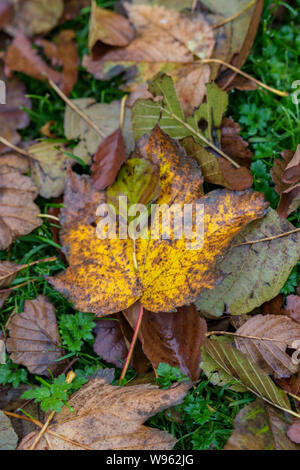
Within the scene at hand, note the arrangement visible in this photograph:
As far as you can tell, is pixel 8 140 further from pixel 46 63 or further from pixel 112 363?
pixel 112 363

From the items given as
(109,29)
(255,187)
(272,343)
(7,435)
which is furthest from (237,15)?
(7,435)

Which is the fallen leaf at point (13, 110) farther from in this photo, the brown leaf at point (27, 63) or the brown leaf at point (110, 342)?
the brown leaf at point (110, 342)

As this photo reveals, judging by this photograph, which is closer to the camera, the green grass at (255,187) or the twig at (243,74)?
the green grass at (255,187)

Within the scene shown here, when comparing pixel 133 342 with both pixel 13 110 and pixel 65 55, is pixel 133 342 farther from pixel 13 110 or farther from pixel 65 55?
pixel 65 55

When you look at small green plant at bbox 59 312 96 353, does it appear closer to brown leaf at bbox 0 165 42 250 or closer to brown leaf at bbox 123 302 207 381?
brown leaf at bbox 123 302 207 381

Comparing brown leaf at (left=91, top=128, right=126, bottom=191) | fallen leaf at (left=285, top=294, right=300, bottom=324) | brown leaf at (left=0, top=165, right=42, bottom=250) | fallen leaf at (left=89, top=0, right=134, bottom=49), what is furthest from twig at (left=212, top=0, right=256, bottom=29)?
fallen leaf at (left=285, top=294, right=300, bottom=324)

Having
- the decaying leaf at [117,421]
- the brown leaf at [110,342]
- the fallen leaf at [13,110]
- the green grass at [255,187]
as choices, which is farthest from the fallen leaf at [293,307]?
the fallen leaf at [13,110]

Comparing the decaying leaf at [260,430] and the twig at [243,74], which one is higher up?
the twig at [243,74]
